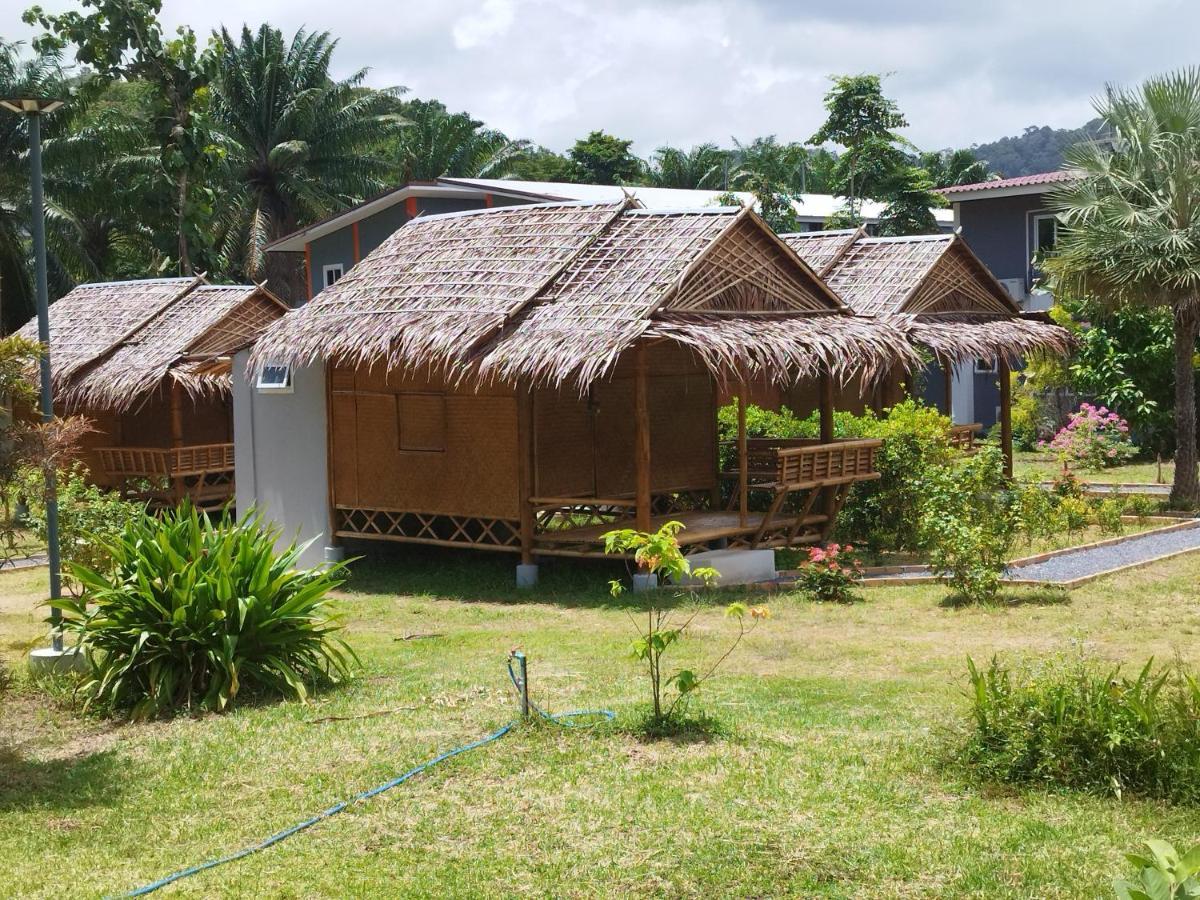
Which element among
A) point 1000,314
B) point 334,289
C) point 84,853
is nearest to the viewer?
point 84,853

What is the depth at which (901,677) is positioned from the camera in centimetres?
1013

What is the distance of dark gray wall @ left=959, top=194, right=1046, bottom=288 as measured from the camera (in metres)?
32.5

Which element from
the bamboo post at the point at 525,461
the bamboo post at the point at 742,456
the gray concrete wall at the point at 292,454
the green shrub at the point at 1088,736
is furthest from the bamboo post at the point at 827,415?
the green shrub at the point at 1088,736

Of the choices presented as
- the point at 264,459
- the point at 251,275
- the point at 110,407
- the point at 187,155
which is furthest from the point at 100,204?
the point at 264,459

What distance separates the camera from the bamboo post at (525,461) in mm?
15242

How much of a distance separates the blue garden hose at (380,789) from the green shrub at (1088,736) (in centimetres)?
238

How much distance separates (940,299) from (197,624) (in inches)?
562

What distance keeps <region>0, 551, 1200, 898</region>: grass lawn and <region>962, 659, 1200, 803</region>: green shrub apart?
0.53 feet

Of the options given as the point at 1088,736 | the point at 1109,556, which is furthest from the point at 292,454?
the point at 1088,736

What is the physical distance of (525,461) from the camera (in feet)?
50.1

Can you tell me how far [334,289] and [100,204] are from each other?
24292mm

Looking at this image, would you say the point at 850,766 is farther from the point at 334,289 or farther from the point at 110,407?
the point at 110,407

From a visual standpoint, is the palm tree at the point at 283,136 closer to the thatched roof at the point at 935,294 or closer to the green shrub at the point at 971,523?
the thatched roof at the point at 935,294

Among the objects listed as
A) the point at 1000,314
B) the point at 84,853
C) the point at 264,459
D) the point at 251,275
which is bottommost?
the point at 84,853
